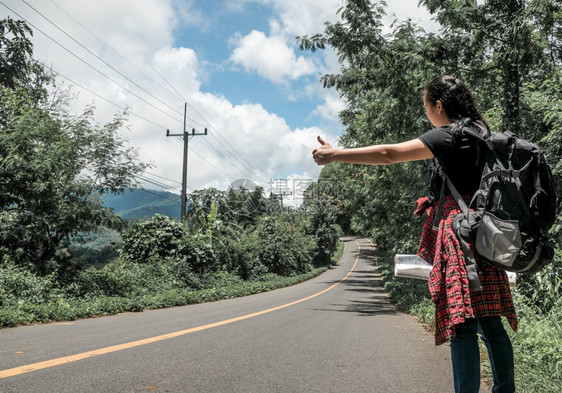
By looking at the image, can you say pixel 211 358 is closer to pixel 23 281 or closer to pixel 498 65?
pixel 23 281

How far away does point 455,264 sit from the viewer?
1.96 metres

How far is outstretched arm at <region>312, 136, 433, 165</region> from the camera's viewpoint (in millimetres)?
2002

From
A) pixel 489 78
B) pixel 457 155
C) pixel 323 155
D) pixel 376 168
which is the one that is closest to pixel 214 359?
pixel 323 155

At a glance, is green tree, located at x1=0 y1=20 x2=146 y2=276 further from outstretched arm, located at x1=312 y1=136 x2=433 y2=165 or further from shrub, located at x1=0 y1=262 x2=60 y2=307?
outstretched arm, located at x1=312 y1=136 x2=433 y2=165

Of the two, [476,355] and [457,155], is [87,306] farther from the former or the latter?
[457,155]

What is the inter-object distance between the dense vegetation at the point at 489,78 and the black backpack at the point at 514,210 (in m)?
2.20

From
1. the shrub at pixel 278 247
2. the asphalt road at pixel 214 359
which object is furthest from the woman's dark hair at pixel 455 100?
the shrub at pixel 278 247

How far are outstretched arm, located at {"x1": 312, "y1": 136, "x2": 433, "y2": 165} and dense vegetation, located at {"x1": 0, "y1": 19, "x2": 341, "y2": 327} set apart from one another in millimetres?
6801

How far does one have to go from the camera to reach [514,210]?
6.02 ft

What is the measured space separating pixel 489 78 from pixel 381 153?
327 inches

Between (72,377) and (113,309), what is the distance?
6626 mm

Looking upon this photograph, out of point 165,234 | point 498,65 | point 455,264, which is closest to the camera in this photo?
point 455,264

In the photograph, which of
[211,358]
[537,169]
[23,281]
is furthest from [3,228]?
[537,169]

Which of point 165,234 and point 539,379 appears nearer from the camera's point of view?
point 539,379
